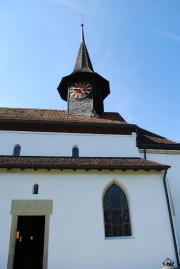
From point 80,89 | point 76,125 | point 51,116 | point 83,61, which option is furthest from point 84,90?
point 76,125

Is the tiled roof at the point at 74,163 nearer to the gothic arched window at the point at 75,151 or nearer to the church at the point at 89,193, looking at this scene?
the church at the point at 89,193

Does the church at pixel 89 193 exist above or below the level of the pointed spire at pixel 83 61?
below

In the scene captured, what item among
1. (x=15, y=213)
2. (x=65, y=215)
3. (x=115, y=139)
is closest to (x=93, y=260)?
(x=65, y=215)

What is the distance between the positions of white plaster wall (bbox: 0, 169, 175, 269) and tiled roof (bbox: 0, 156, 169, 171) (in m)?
0.37

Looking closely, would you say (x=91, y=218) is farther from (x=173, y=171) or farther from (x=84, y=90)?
(x=84, y=90)

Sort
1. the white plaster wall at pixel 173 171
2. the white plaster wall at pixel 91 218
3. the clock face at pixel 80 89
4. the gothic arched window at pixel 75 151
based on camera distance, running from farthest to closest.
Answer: the clock face at pixel 80 89 < the gothic arched window at pixel 75 151 < the white plaster wall at pixel 173 171 < the white plaster wall at pixel 91 218

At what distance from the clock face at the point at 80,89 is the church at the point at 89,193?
3167 millimetres

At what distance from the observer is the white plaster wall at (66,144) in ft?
41.6

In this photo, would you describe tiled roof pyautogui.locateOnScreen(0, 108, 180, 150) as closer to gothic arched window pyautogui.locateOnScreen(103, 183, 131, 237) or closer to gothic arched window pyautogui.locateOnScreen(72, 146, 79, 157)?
gothic arched window pyautogui.locateOnScreen(72, 146, 79, 157)

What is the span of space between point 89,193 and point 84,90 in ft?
27.0

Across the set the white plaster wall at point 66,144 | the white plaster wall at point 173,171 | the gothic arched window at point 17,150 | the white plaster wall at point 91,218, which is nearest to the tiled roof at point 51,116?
the white plaster wall at point 66,144

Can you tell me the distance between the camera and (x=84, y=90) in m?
17.0

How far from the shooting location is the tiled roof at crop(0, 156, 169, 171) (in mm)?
10727

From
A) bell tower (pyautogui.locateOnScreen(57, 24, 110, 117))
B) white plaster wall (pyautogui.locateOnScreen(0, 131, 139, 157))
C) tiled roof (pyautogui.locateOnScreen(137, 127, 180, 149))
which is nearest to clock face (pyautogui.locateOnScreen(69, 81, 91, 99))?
bell tower (pyautogui.locateOnScreen(57, 24, 110, 117))
